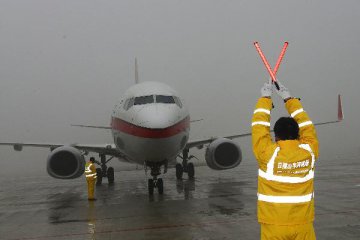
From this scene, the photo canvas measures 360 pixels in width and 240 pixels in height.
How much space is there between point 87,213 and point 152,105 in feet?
13.2

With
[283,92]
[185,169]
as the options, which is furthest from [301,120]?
[185,169]

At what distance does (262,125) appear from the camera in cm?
369

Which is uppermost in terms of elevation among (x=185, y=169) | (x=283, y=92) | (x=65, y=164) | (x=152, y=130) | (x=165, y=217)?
(x=283, y=92)

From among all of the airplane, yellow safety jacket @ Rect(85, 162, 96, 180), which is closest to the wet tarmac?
yellow safety jacket @ Rect(85, 162, 96, 180)

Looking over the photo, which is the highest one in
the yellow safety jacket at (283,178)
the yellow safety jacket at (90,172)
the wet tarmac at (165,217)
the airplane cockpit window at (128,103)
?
the airplane cockpit window at (128,103)

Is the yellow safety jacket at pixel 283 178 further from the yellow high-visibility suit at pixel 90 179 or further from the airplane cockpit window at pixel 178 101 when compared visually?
the yellow high-visibility suit at pixel 90 179

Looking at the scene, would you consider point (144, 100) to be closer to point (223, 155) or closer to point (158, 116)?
point (158, 116)

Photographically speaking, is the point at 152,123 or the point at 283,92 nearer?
the point at 283,92

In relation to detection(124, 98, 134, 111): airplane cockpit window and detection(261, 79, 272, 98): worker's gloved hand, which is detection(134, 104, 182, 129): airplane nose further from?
detection(261, 79, 272, 98): worker's gloved hand

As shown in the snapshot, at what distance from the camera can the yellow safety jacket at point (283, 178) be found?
351 centimetres

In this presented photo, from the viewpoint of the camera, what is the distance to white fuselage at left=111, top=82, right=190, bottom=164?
11797mm

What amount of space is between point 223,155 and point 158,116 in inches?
188

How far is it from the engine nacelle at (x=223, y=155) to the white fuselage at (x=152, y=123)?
2.36m

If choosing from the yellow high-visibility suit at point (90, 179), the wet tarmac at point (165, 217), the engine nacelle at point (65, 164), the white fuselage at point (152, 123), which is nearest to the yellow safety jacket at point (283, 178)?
the wet tarmac at point (165, 217)
